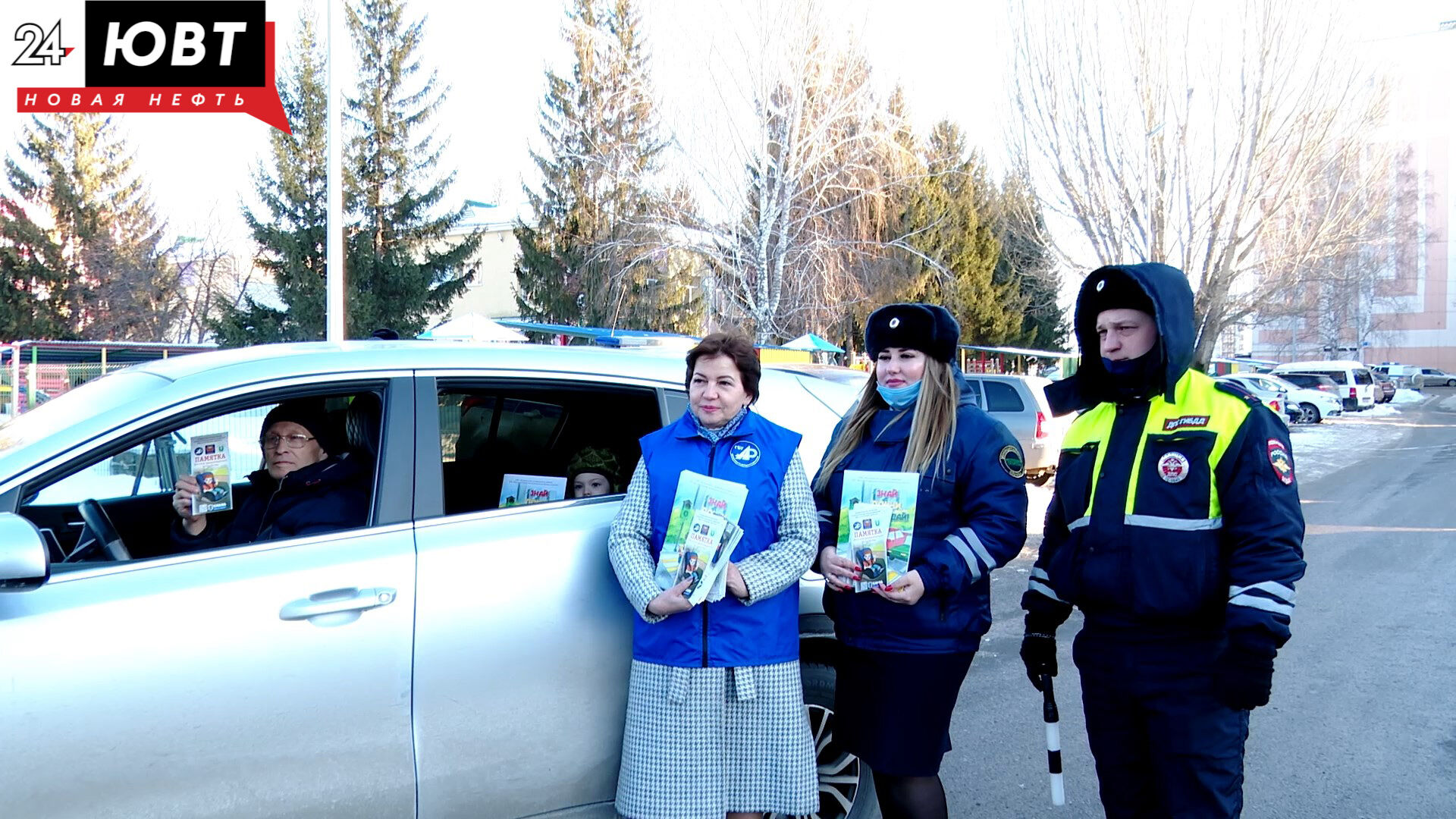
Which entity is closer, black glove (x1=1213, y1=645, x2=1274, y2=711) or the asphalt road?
black glove (x1=1213, y1=645, x2=1274, y2=711)

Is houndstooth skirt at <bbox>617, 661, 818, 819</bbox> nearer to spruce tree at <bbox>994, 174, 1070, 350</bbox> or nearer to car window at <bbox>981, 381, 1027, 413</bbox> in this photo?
car window at <bbox>981, 381, 1027, 413</bbox>

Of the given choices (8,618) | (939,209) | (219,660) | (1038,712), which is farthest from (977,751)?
(939,209)

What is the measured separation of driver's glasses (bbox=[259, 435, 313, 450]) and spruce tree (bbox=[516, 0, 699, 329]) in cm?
2308

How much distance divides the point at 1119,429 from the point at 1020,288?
39392 mm

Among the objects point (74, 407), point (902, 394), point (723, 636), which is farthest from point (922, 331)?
point (74, 407)

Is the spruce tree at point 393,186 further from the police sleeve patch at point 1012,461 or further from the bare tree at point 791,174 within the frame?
the police sleeve patch at point 1012,461

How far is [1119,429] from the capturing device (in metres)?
2.67

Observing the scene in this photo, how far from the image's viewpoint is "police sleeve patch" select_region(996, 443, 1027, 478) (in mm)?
2889

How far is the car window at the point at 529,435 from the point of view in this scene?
128 inches

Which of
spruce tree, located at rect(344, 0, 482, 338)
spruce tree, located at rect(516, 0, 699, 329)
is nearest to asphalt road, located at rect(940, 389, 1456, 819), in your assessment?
spruce tree, located at rect(516, 0, 699, 329)

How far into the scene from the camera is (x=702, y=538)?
273 cm

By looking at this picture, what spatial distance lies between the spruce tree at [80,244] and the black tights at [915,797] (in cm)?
3595

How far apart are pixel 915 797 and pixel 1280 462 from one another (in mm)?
1300

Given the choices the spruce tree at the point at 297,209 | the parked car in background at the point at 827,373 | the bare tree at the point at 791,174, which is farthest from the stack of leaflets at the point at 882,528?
the spruce tree at the point at 297,209
